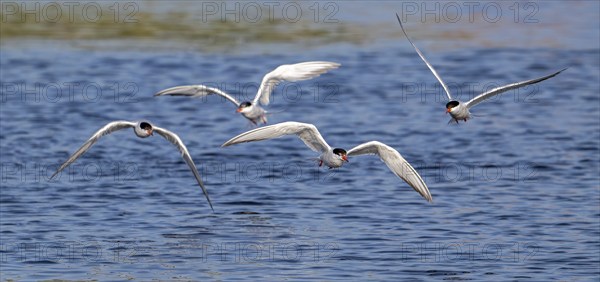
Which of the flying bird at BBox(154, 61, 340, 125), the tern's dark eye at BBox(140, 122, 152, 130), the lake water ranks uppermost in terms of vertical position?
the flying bird at BBox(154, 61, 340, 125)

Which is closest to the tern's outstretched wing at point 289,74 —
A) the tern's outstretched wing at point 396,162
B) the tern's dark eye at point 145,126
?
the tern's outstretched wing at point 396,162

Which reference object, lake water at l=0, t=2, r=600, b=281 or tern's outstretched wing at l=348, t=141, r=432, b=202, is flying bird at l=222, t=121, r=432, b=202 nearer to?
tern's outstretched wing at l=348, t=141, r=432, b=202

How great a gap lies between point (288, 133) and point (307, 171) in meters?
6.42

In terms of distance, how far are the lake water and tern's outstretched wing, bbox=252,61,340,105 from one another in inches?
49.3

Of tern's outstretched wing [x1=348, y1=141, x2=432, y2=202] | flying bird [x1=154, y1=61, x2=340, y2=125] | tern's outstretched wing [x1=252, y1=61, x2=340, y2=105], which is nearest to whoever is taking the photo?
tern's outstretched wing [x1=348, y1=141, x2=432, y2=202]

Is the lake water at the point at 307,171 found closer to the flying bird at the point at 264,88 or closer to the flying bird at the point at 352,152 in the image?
the flying bird at the point at 352,152

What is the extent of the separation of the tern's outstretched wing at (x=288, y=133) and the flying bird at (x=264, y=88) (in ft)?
2.20

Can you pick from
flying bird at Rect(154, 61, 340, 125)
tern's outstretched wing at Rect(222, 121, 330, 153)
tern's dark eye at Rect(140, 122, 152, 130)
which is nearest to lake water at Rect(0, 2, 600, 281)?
tern's outstretched wing at Rect(222, 121, 330, 153)

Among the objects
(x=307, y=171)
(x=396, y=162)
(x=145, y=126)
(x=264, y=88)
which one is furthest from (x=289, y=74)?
(x=307, y=171)

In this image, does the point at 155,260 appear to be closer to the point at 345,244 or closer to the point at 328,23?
the point at 345,244

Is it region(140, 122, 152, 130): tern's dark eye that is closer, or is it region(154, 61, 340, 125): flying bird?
region(140, 122, 152, 130): tern's dark eye

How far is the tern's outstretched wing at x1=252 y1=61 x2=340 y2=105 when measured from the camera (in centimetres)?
1572

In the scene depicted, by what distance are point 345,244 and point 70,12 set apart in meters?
19.8

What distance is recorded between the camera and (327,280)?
14.7m
